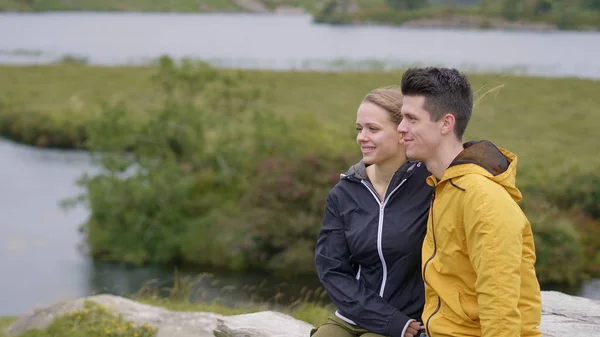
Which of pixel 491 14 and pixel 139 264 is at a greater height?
pixel 491 14

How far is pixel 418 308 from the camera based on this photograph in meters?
4.67

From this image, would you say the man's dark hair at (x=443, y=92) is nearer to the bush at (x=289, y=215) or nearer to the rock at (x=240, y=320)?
the rock at (x=240, y=320)

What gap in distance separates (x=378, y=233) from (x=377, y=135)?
595mm

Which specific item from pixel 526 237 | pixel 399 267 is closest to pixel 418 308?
pixel 399 267

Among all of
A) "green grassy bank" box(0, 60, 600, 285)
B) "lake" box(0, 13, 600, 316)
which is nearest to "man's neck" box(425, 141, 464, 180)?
"lake" box(0, 13, 600, 316)

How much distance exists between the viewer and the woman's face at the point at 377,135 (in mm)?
4691

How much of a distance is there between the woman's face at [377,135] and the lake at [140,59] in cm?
751

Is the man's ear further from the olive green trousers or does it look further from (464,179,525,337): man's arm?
the olive green trousers

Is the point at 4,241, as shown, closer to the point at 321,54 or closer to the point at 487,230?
the point at 487,230

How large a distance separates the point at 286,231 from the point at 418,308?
2249 cm

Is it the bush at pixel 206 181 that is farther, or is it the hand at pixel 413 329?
the bush at pixel 206 181

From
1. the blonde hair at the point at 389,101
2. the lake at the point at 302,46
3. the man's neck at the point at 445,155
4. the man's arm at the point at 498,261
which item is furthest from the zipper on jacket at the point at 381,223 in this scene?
the lake at the point at 302,46

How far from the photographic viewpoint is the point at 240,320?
662 centimetres

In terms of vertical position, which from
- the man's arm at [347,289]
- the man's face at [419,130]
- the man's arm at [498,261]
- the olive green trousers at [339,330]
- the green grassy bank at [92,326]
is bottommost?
the green grassy bank at [92,326]
